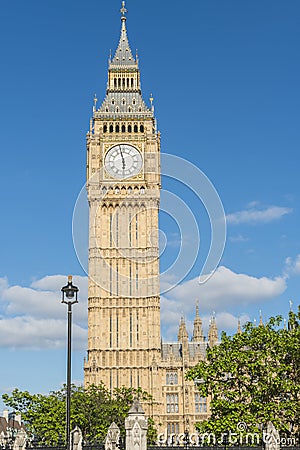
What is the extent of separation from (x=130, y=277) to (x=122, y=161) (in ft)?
49.9

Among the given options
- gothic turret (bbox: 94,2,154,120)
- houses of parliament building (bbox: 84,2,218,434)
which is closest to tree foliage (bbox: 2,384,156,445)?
houses of parliament building (bbox: 84,2,218,434)

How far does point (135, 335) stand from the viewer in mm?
87062

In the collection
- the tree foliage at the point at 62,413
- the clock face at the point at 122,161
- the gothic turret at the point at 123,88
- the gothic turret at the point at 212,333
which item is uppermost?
the gothic turret at the point at 123,88

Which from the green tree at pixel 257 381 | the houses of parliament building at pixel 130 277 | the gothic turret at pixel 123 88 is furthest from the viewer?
the gothic turret at pixel 123 88

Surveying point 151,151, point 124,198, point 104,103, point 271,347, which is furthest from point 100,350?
point 271,347

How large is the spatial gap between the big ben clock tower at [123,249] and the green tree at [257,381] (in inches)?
1649

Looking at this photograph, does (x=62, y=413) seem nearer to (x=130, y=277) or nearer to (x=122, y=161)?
(x=130, y=277)

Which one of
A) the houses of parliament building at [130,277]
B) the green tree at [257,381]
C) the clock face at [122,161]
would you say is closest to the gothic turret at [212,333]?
the houses of parliament building at [130,277]

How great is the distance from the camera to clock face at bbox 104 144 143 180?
90750 mm

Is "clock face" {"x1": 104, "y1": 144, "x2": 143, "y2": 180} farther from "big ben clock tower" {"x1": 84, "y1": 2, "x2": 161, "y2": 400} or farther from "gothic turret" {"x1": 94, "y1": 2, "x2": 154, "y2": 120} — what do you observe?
"gothic turret" {"x1": 94, "y1": 2, "x2": 154, "y2": 120}

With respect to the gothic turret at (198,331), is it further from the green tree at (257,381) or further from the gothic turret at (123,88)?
the green tree at (257,381)

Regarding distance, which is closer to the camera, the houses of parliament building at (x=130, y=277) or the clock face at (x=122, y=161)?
the houses of parliament building at (x=130, y=277)

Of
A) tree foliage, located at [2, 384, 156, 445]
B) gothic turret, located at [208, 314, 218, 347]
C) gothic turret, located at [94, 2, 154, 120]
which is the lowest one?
tree foliage, located at [2, 384, 156, 445]

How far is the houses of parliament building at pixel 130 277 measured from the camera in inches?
3378
